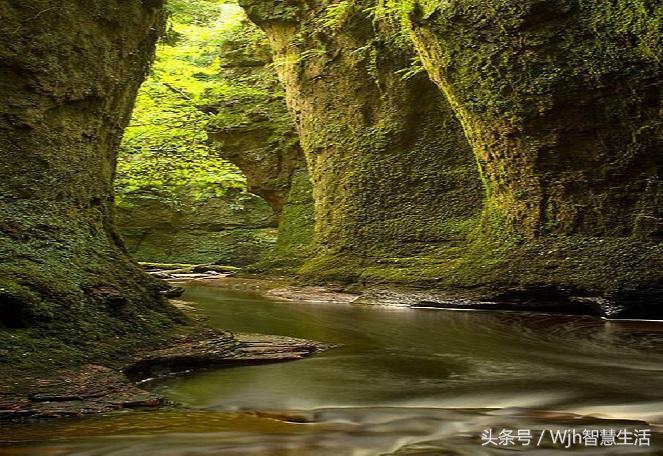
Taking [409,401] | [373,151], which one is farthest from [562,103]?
[409,401]

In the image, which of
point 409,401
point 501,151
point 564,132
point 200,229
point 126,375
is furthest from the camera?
point 200,229

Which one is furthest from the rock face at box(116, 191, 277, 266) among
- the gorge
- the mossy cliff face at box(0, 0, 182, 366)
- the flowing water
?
the mossy cliff face at box(0, 0, 182, 366)

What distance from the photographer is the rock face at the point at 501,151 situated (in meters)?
8.52

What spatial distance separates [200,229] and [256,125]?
6.14 m

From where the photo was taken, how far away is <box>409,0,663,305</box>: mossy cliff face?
838 centimetres

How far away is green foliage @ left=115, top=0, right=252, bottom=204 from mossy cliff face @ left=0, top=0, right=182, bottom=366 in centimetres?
987

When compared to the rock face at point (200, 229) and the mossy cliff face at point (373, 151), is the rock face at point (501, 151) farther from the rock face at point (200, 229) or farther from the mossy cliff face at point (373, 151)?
the rock face at point (200, 229)

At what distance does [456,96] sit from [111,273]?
270 inches

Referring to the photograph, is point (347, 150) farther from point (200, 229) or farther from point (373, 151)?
point (200, 229)

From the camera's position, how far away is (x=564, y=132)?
9.11 metres

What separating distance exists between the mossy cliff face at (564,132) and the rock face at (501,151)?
19 millimetres

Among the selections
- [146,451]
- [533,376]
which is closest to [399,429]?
[146,451]

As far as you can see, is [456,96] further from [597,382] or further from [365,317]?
[597,382]

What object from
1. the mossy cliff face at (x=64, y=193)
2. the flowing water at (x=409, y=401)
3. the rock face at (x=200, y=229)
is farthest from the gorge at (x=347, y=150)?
the rock face at (x=200, y=229)
